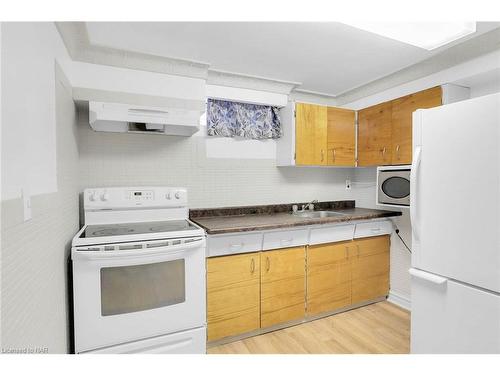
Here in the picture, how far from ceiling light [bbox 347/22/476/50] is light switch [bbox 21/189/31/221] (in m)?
1.98

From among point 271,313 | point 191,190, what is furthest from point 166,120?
point 271,313

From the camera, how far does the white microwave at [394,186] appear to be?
228 centimetres

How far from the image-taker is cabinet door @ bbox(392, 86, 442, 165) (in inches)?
88.1

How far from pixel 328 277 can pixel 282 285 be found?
50 centimetres

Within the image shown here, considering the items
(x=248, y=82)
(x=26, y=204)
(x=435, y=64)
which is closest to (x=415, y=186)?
(x=435, y=64)

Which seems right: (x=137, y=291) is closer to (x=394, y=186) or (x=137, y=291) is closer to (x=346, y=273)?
(x=346, y=273)

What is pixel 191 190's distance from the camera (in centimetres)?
254

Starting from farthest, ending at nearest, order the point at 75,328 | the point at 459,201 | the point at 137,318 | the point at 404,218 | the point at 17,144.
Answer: the point at 404,218
the point at 137,318
the point at 75,328
the point at 459,201
the point at 17,144

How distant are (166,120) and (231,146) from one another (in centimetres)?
90

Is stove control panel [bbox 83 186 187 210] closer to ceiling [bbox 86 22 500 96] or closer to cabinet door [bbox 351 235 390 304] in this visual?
ceiling [bbox 86 22 500 96]

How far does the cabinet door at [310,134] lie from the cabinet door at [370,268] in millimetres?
940

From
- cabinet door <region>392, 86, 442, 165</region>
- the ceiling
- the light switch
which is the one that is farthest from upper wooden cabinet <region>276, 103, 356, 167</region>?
the light switch

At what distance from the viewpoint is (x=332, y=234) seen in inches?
96.7

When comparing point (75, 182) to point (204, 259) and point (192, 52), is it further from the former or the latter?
point (192, 52)
